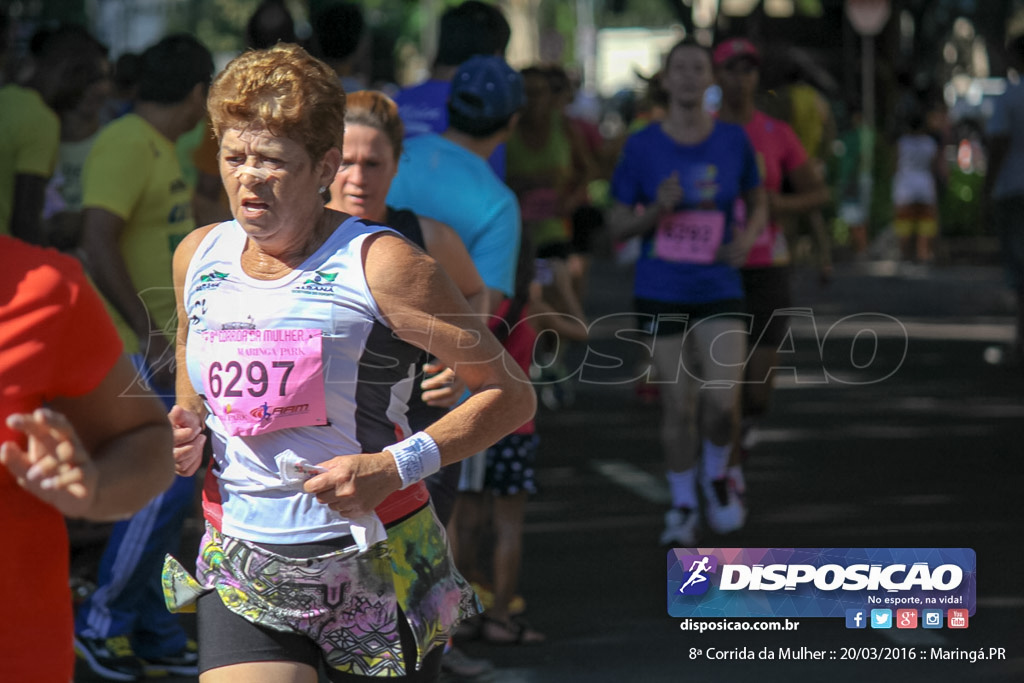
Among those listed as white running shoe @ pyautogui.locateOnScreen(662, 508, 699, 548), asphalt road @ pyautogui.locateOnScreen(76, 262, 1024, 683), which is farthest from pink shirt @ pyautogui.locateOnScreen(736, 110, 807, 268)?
white running shoe @ pyautogui.locateOnScreen(662, 508, 699, 548)

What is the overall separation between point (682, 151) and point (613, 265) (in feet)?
53.7

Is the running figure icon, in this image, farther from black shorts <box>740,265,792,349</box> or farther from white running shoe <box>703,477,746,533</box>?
black shorts <box>740,265,792,349</box>

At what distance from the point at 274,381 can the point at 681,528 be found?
4356 millimetres

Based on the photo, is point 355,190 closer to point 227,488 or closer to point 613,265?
point 227,488

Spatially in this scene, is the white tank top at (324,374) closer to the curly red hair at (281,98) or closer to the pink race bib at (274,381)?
the pink race bib at (274,381)

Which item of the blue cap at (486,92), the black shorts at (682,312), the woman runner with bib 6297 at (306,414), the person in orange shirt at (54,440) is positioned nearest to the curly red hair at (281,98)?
the woman runner with bib 6297 at (306,414)

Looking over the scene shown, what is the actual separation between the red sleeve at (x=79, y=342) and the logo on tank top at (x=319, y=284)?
2.46ft

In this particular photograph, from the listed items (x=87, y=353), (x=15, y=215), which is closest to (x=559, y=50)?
(x=15, y=215)

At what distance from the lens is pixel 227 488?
3.27 m

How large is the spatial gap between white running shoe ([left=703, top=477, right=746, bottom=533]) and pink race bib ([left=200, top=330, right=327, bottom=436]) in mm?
4509

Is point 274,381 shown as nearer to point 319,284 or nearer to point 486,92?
point 319,284

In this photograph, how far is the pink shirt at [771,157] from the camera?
8.40 m

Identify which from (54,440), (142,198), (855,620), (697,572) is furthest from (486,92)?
(54,440)

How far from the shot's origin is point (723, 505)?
7.55 metres
